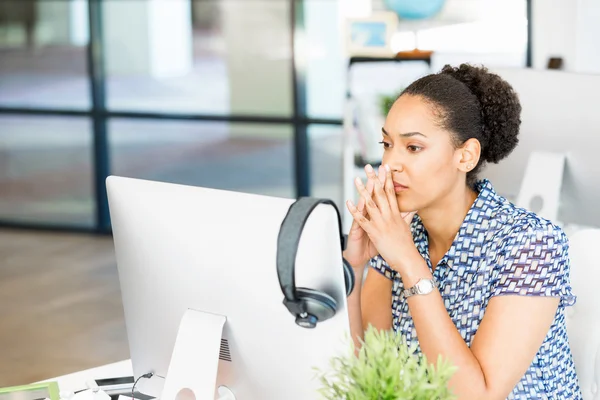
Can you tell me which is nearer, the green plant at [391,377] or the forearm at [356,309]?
the green plant at [391,377]

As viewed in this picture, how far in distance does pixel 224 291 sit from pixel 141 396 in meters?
0.40

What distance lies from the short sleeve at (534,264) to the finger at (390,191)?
0.67ft

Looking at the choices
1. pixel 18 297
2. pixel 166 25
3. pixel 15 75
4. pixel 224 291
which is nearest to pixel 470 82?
pixel 224 291

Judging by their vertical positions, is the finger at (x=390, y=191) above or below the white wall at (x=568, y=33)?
below

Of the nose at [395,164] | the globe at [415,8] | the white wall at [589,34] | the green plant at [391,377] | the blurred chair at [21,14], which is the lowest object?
the green plant at [391,377]

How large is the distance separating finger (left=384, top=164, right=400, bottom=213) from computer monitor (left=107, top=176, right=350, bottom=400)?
0.34 metres

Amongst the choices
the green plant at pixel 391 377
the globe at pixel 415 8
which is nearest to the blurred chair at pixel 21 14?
the globe at pixel 415 8

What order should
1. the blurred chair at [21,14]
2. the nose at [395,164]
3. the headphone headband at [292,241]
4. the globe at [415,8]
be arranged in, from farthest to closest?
the blurred chair at [21,14] < the globe at [415,8] < the nose at [395,164] < the headphone headband at [292,241]

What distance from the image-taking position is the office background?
525 cm

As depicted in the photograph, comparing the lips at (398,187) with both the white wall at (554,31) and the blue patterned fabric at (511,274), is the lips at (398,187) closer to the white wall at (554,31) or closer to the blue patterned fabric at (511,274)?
the blue patterned fabric at (511,274)

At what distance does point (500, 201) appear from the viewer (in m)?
1.77

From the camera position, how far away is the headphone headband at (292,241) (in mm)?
1271

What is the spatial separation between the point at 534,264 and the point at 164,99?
4.96 m

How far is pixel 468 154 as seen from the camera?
1.71 metres
